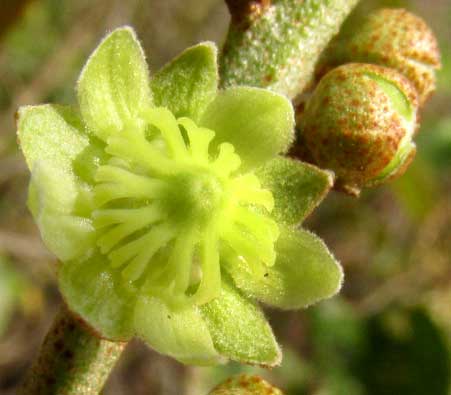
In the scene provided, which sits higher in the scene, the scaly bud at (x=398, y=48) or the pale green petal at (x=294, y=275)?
the scaly bud at (x=398, y=48)

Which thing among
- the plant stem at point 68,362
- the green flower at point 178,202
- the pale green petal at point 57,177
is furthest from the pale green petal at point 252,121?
the plant stem at point 68,362

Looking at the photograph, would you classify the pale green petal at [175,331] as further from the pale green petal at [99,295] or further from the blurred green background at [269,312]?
the blurred green background at [269,312]

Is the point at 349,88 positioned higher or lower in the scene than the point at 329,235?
higher

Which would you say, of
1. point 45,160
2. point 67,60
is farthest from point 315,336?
point 67,60

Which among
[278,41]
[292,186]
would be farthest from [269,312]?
[292,186]

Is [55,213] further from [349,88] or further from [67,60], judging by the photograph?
[67,60]

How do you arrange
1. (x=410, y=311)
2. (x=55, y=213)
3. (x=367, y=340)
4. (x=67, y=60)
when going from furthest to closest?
(x=67, y=60) < (x=367, y=340) < (x=410, y=311) < (x=55, y=213)
